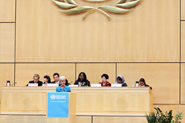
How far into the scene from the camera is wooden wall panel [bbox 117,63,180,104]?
385 inches

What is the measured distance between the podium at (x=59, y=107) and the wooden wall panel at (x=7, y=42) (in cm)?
402

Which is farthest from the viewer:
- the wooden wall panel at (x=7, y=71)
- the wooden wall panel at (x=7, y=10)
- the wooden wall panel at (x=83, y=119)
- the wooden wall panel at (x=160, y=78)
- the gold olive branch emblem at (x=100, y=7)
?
the wooden wall panel at (x=7, y=10)

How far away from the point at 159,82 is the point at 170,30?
62.7 inches

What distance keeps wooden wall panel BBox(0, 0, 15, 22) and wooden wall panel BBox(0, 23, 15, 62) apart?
187mm

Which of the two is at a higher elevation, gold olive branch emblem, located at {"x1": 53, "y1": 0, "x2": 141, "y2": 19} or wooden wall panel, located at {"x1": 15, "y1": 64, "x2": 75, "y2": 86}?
gold olive branch emblem, located at {"x1": 53, "y1": 0, "x2": 141, "y2": 19}

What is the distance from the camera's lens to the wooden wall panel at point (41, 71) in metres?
9.97

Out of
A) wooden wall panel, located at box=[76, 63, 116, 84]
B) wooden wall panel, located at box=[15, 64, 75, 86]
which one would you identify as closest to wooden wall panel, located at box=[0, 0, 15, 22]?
wooden wall panel, located at box=[15, 64, 75, 86]

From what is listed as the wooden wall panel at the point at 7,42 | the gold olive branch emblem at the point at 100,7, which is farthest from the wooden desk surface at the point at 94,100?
the gold olive branch emblem at the point at 100,7

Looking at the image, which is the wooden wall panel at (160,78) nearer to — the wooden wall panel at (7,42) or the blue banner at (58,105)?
the wooden wall panel at (7,42)

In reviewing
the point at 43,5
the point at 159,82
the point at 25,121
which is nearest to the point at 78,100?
the point at 25,121

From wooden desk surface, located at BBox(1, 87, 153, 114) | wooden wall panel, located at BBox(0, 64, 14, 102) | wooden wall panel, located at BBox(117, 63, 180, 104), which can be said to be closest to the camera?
wooden desk surface, located at BBox(1, 87, 153, 114)

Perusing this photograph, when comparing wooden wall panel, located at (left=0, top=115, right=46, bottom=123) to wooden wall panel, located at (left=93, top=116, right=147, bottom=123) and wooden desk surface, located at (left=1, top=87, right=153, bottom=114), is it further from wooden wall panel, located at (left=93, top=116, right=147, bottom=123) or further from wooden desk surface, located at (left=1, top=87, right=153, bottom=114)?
wooden wall panel, located at (left=93, top=116, right=147, bottom=123)

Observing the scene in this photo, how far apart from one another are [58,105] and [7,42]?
4.34m

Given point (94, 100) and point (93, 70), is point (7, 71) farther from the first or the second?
point (94, 100)
